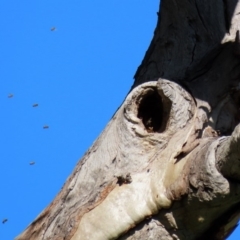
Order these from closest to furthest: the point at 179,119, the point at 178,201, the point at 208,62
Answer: the point at 178,201, the point at 179,119, the point at 208,62

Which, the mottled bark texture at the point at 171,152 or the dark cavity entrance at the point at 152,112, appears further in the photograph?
the dark cavity entrance at the point at 152,112

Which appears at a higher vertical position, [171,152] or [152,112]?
[152,112]

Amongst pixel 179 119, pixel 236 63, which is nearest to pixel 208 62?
pixel 236 63

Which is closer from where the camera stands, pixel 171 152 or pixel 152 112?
pixel 171 152

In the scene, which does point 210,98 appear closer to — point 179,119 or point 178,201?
point 179,119

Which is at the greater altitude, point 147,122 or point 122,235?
point 147,122
